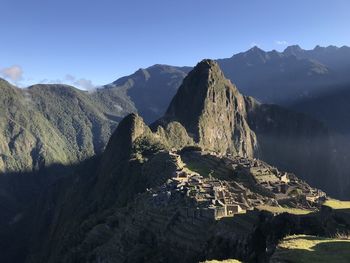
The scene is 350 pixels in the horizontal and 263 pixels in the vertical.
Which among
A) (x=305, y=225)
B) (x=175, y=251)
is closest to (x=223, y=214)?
(x=175, y=251)

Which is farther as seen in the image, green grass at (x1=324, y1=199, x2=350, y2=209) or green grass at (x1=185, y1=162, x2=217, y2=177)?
green grass at (x1=185, y1=162, x2=217, y2=177)

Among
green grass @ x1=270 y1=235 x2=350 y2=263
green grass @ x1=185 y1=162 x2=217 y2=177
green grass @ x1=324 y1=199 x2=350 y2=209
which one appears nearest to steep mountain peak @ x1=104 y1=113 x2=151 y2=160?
green grass @ x1=185 y1=162 x2=217 y2=177

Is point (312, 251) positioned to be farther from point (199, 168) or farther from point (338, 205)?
point (199, 168)

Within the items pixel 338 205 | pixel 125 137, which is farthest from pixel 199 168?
pixel 338 205

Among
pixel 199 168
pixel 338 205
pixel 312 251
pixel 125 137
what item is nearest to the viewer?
pixel 312 251

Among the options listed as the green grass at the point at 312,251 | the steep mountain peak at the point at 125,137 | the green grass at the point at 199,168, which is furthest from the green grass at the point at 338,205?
the steep mountain peak at the point at 125,137

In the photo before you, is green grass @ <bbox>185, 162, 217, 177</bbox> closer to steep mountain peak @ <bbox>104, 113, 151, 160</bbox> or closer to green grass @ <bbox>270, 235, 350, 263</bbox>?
steep mountain peak @ <bbox>104, 113, 151, 160</bbox>

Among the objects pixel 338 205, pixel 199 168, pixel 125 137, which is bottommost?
pixel 199 168

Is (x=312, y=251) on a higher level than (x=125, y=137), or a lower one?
higher

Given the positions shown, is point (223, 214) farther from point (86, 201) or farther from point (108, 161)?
point (108, 161)
